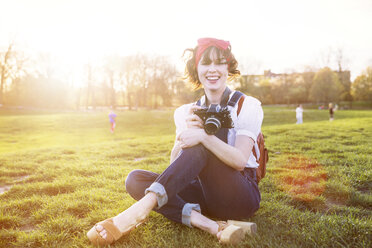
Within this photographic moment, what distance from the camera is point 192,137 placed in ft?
8.09

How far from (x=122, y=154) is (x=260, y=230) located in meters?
5.92

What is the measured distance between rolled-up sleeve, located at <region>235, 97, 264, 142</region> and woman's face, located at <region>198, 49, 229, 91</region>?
43 cm

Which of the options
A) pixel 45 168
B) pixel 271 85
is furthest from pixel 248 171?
pixel 271 85

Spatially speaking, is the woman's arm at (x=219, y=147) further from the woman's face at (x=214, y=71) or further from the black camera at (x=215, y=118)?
the woman's face at (x=214, y=71)

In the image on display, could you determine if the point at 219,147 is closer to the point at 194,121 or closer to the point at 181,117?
the point at 194,121

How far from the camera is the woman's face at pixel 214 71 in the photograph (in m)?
3.00

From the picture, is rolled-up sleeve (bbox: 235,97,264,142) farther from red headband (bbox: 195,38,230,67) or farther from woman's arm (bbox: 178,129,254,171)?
red headband (bbox: 195,38,230,67)

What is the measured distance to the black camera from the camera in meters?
2.46

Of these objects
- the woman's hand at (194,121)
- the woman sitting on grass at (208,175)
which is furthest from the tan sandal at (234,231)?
the woman's hand at (194,121)

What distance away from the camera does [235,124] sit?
276cm

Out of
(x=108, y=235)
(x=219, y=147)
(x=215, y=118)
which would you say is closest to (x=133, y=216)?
(x=108, y=235)

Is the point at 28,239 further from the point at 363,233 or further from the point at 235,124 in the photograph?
the point at 363,233

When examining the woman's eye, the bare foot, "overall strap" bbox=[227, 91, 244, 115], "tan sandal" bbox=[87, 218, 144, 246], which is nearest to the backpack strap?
"overall strap" bbox=[227, 91, 244, 115]

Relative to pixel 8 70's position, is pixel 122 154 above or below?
below
